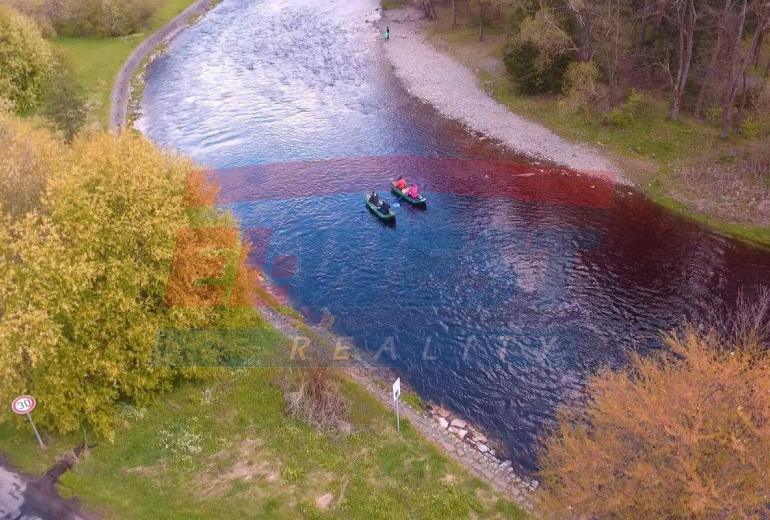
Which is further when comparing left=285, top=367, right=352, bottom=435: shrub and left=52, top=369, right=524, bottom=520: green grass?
left=285, top=367, right=352, bottom=435: shrub

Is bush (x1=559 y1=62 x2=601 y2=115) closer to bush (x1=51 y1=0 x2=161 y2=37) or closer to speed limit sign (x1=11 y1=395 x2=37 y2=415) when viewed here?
speed limit sign (x1=11 y1=395 x2=37 y2=415)

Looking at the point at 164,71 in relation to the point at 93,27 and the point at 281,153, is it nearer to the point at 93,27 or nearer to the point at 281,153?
the point at 93,27

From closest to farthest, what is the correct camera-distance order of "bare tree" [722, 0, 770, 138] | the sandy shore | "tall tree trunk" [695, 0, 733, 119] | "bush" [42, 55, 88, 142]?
"bare tree" [722, 0, 770, 138] < "bush" [42, 55, 88, 142] < "tall tree trunk" [695, 0, 733, 119] < the sandy shore

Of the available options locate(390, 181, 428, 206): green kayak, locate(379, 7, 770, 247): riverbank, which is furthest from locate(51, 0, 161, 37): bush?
locate(390, 181, 428, 206): green kayak

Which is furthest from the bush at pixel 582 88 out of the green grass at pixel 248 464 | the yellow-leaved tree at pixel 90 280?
the yellow-leaved tree at pixel 90 280

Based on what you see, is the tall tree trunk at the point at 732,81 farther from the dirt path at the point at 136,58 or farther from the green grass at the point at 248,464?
the dirt path at the point at 136,58

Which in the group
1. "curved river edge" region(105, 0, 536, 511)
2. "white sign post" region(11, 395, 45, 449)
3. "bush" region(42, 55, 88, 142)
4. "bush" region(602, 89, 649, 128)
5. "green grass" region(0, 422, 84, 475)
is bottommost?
"curved river edge" region(105, 0, 536, 511)

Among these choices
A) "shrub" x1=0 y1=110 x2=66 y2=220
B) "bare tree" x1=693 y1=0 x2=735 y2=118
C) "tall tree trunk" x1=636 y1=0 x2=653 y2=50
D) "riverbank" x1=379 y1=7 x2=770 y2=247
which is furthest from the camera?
"tall tree trunk" x1=636 y1=0 x2=653 y2=50
